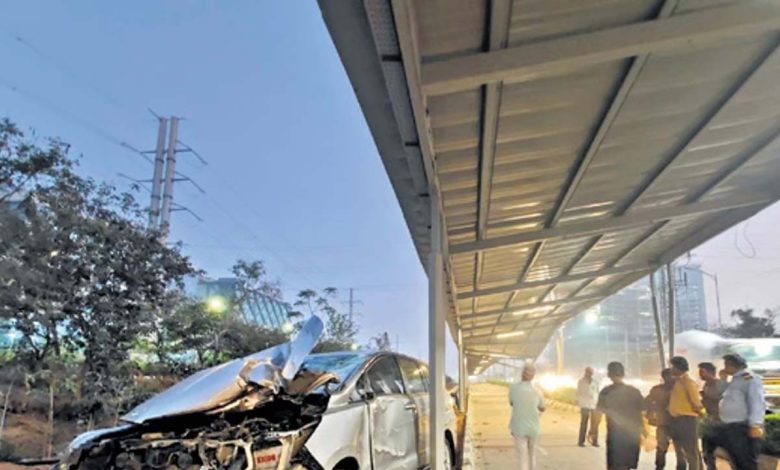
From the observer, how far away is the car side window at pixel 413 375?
6.90 m

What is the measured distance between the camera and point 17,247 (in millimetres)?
7672

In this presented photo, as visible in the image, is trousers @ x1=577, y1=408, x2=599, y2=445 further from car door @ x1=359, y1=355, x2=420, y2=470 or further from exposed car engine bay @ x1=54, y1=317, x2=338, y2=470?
exposed car engine bay @ x1=54, y1=317, x2=338, y2=470

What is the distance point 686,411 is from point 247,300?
13.1 metres

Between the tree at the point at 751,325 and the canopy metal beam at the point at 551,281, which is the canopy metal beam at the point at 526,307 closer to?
the canopy metal beam at the point at 551,281

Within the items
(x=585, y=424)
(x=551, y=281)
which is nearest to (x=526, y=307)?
(x=551, y=281)

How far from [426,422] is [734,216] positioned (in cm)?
609

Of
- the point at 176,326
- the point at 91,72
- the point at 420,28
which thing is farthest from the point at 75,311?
the point at 91,72

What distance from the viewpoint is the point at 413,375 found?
24.0 feet

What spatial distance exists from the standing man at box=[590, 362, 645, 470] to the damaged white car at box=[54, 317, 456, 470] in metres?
2.62

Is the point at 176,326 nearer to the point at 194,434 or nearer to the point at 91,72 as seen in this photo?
the point at 194,434

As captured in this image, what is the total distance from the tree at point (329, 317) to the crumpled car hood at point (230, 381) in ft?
53.1

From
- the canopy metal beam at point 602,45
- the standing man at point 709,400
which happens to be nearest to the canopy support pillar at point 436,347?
the canopy metal beam at point 602,45

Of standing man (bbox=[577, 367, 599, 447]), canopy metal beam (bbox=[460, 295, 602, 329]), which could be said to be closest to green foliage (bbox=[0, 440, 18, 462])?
standing man (bbox=[577, 367, 599, 447])

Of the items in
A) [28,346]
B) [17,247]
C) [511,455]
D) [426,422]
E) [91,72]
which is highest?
[91,72]
